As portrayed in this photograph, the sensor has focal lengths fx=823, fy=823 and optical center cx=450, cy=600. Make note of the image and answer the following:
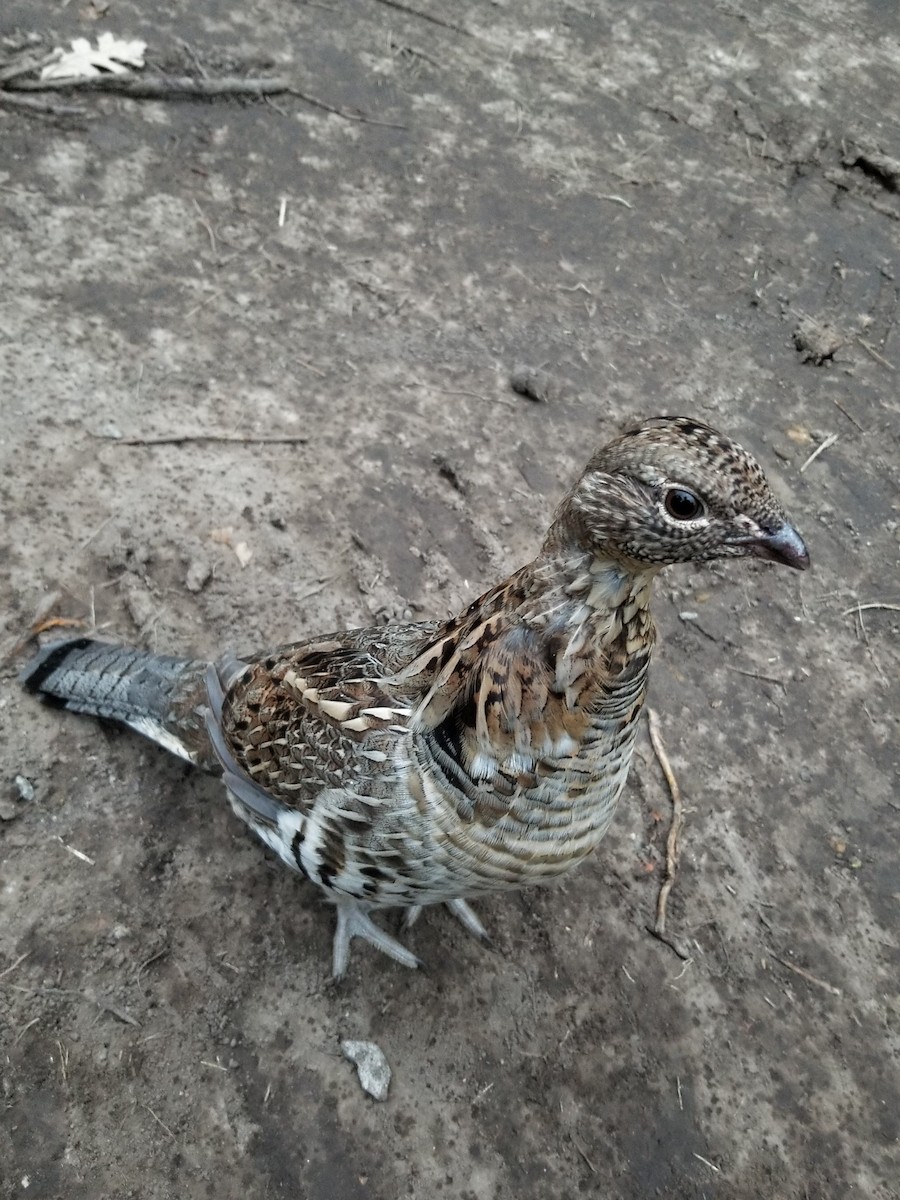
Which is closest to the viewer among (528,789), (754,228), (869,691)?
(528,789)

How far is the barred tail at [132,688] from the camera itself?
3.37m

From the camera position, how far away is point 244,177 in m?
5.92

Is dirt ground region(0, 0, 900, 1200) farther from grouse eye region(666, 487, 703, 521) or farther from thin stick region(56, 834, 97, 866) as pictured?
grouse eye region(666, 487, 703, 521)

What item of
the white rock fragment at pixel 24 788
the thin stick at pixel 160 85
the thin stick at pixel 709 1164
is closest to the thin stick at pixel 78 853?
the white rock fragment at pixel 24 788

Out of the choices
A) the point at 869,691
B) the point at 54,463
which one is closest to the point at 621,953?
the point at 869,691

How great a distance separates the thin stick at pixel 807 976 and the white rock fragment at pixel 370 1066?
1740mm

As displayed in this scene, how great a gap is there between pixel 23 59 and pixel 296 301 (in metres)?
2.77

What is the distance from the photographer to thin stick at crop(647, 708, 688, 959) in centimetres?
357

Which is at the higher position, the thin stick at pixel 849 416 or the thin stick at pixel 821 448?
the thin stick at pixel 849 416

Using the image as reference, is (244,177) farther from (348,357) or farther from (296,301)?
(348,357)

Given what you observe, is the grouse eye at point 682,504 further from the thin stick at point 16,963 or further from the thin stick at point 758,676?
the thin stick at point 16,963

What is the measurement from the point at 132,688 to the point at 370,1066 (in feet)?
5.77

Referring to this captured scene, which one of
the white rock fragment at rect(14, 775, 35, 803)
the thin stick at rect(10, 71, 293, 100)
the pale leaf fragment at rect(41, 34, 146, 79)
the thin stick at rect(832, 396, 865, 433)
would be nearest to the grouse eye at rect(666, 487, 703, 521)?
the white rock fragment at rect(14, 775, 35, 803)

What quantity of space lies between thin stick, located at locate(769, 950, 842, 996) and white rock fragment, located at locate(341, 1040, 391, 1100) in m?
1.74
